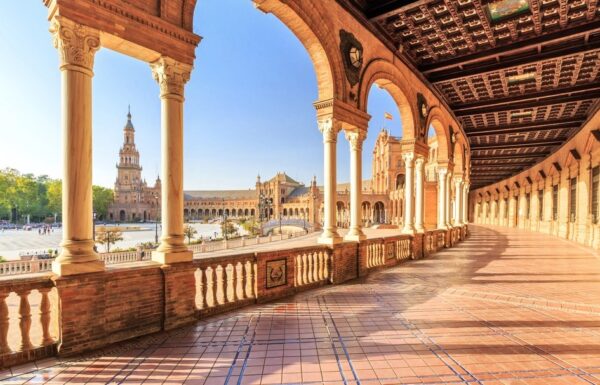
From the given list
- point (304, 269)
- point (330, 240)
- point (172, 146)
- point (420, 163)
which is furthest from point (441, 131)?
point (172, 146)

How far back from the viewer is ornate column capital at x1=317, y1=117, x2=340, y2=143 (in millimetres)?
8148

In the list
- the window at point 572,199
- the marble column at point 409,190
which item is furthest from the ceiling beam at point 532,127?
the marble column at point 409,190

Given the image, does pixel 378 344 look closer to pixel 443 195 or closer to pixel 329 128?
pixel 329 128

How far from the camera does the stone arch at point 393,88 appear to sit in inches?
368

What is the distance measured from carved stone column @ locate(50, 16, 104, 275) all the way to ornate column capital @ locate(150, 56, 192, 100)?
38.3 inches

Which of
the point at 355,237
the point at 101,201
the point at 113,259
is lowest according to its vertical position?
the point at 113,259

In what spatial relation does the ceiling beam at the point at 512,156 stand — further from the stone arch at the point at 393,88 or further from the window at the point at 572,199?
the stone arch at the point at 393,88

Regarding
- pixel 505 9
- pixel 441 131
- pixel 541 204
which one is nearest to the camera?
pixel 505 9

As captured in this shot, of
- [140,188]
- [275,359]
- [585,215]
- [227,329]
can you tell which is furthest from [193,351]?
[140,188]

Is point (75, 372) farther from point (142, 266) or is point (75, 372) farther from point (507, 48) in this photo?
point (507, 48)

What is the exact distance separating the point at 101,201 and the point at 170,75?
328 feet

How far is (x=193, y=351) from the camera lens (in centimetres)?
407

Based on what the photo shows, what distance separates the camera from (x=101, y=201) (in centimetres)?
8994

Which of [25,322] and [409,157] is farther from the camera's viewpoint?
[409,157]
